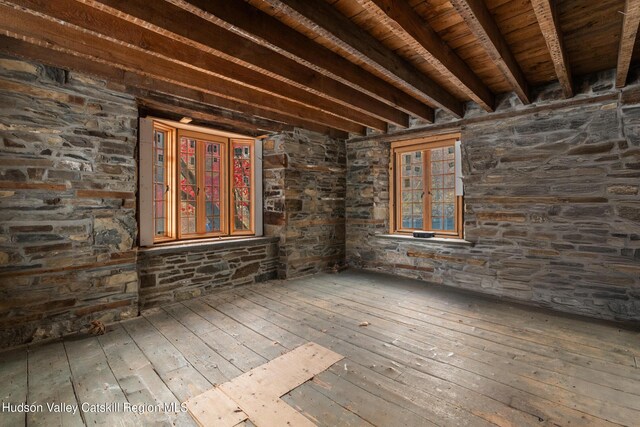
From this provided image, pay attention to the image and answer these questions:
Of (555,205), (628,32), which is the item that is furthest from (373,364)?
(628,32)

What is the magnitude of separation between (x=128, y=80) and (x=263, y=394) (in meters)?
3.01

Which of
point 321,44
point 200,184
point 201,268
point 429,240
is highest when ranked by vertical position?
point 321,44

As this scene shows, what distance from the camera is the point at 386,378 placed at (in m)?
1.95

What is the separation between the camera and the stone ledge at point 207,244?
10.6 ft

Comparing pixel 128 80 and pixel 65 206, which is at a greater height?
pixel 128 80

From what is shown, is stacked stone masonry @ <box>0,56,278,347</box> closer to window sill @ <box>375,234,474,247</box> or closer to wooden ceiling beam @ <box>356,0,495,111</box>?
wooden ceiling beam @ <box>356,0,495,111</box>

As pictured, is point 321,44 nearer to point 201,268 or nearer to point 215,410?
point 215,410

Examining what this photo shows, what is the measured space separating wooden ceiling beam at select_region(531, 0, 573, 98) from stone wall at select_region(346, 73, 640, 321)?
570 millimetres

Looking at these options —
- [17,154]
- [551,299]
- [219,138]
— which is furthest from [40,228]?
[551,299]

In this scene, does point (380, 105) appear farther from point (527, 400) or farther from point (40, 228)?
point (40, 228)

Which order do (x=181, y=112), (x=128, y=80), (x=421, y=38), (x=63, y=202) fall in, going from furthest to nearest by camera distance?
(x=181, y=112) < (x=128, y=80) < (x=63, y=202) < (x=421, y=38)

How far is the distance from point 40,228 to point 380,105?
371cm

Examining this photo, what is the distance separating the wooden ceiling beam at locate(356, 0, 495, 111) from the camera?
1724 mm

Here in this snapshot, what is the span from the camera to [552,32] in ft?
6.28
